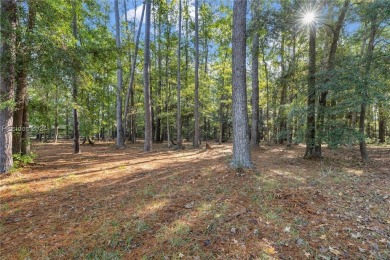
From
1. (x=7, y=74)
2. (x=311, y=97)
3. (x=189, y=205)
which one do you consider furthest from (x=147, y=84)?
(x=189, y=205)

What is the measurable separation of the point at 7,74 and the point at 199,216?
6528 mm

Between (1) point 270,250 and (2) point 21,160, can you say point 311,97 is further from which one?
(2) point 21,160

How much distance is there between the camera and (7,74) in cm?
580

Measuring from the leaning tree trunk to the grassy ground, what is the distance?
752 mm

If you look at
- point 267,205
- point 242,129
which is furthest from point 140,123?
point 267,205

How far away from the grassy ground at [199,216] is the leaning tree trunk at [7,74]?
752 millimetres

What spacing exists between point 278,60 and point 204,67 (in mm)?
6513

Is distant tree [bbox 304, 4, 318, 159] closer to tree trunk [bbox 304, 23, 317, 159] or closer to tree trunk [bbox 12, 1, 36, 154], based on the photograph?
tree trunk [bbox 304, 23, 317, 159]

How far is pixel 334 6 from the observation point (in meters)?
7.91

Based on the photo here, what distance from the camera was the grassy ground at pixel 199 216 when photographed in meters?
2.80

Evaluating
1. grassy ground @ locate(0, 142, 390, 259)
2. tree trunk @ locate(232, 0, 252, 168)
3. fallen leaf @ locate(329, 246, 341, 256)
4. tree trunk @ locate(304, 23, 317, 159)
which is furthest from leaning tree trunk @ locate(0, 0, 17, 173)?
tree trunk @ locate(304, 23, 317, 159)

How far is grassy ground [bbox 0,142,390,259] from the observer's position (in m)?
2.80

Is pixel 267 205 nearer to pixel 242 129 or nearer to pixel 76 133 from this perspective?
pixel 242 129

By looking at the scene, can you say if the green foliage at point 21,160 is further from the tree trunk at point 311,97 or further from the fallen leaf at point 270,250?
the tree trunk at point 311,97
